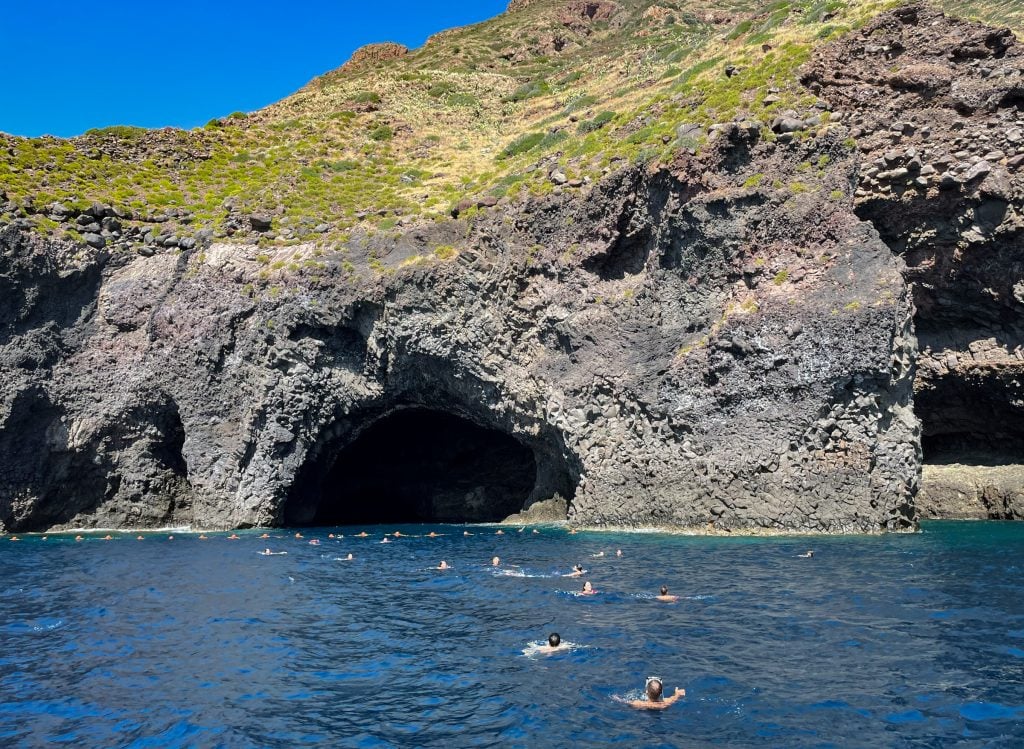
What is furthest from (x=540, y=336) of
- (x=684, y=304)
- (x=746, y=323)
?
(x=746, y=323)

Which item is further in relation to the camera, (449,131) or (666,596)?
(449,131)

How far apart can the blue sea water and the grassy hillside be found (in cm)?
2178

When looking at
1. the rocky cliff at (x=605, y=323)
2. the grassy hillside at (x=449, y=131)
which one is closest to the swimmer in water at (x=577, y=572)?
the rocky cliff at (x=605, y=323)

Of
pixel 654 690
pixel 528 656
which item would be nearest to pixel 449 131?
pixel 528 656

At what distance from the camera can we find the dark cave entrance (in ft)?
160

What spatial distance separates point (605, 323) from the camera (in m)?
37.2

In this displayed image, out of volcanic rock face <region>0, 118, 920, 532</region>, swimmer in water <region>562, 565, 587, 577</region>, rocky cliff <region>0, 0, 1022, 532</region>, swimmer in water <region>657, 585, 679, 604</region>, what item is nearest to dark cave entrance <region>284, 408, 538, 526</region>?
rocky cliff <region>0, 0, 1022, 532</region>

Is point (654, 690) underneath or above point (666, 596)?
underneath

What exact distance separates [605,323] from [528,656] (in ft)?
77.4

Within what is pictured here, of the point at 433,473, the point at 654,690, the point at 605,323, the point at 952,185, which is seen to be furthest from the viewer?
the point at 433,473

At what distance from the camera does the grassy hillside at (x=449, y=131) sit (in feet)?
136

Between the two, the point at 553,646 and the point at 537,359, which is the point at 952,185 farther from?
the point at 553,646

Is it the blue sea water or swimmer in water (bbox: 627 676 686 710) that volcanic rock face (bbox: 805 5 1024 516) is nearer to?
the blue sea water

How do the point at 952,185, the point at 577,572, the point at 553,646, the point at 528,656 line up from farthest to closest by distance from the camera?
the point at 952,185 → the point at 577,572 → the point at 553,646 → the point at 528,656
